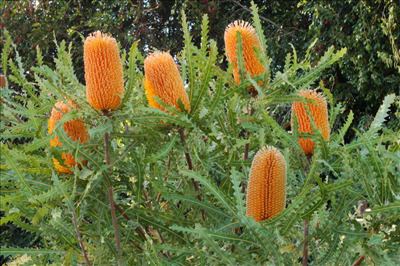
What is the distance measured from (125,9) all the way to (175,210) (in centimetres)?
459

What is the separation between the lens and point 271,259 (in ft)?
3.02

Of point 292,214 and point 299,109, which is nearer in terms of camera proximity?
point 292,214

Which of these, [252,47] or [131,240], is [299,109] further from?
[131,240]

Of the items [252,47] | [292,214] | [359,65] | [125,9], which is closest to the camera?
[292,214]

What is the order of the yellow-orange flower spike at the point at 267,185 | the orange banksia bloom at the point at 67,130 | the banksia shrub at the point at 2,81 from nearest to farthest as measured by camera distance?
the yellow-orange flower spike at the point at 267,185, the orange banksia bloom at the point at 67,130, the banksia shrub at the point at 2,81

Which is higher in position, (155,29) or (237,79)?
(237,79)

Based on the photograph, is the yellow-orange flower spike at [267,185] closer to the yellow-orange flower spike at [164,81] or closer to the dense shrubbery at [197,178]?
the dense shrubbery at [197,178]

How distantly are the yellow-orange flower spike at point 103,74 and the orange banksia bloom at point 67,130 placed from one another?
6cm

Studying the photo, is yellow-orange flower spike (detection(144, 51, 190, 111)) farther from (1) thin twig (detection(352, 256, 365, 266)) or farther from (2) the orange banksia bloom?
(1) thin twig (detection(352, 256, 365, 266))

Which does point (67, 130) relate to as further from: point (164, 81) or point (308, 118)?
point (308, 118)

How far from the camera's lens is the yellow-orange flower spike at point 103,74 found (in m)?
0.95

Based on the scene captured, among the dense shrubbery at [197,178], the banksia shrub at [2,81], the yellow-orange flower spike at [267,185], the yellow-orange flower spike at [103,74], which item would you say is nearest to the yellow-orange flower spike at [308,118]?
the dense shrubbery at [197,178]

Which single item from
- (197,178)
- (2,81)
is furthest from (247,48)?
(2,81)

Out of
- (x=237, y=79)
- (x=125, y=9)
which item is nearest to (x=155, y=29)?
(x=125, y=9)
